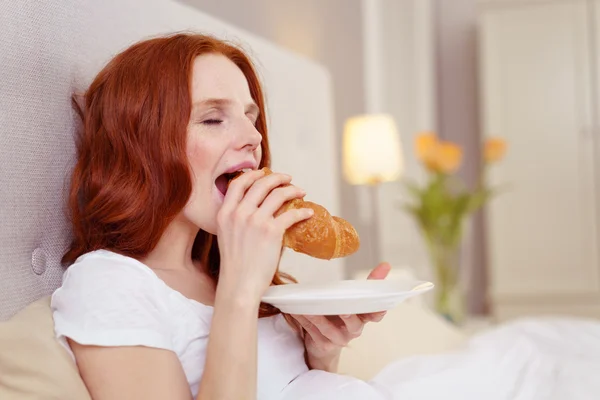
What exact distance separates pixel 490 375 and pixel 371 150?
167 centimetres

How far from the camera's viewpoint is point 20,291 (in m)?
1.12

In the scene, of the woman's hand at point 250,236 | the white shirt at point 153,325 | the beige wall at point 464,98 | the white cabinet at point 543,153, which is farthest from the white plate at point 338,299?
the beige wall at point 464,98

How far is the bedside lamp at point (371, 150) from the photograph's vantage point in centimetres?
309

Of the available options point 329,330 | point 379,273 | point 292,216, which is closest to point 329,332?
point 329,330

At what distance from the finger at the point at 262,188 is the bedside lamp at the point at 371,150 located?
6.89 feet

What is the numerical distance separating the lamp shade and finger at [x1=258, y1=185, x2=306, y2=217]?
210 centimetres

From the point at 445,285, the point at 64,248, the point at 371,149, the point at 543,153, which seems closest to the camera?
the point at 64,248

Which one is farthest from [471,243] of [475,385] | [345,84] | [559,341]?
[475,385]

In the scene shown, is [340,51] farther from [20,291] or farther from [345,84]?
[20,291]

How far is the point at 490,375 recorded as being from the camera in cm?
153

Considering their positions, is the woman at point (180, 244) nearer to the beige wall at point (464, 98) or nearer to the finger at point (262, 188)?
the finger at point (262, 188)

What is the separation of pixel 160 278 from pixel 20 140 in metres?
0.31

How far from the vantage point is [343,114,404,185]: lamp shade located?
10.1 ft

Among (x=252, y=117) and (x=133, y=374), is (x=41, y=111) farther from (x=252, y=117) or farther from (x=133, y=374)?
(x=133, y=374)
